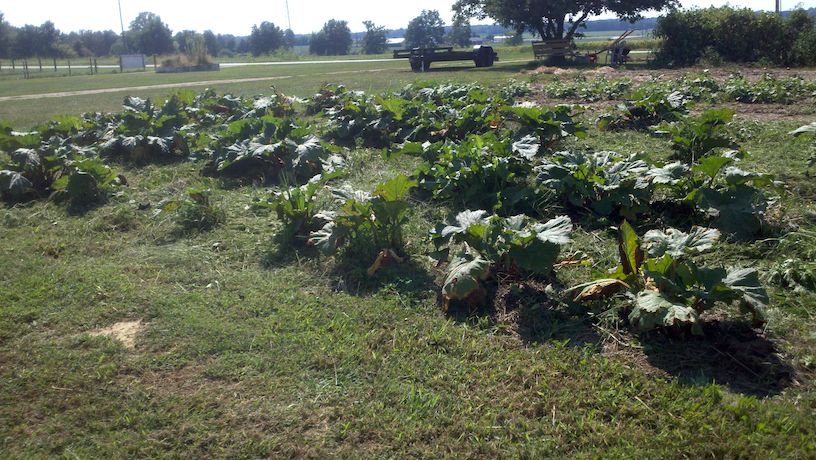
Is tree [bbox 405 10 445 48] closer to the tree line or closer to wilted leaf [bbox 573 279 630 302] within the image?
the tree line

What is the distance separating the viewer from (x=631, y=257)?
402 cm

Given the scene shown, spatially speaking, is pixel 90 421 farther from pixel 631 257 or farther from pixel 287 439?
pixel 631 257

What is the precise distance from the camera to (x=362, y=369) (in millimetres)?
3676

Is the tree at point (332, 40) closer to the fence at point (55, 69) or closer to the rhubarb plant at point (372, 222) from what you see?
the fence at point (55, 69)

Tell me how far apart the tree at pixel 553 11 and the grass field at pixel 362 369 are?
27.3 metres

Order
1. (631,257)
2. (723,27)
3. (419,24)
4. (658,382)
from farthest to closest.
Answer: (419,24)
(723,27)
(631,257)
(658,382)

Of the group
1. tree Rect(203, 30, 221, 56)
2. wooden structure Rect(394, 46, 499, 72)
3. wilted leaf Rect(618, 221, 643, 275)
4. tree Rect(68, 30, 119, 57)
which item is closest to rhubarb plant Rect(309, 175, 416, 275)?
wilted leaf Rect(618, 221, 643, 275)

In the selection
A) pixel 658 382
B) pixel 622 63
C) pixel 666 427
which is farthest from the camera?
pixel 622 63

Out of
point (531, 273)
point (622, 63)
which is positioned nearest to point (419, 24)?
point (622, 63)

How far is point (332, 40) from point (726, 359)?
98265 millimetres

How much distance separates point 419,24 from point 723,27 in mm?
73648

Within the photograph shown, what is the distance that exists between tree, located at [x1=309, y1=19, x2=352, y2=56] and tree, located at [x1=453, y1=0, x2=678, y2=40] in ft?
221

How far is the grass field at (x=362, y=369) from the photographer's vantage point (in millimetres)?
3045

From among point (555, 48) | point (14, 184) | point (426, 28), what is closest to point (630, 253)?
point (14, 184)
